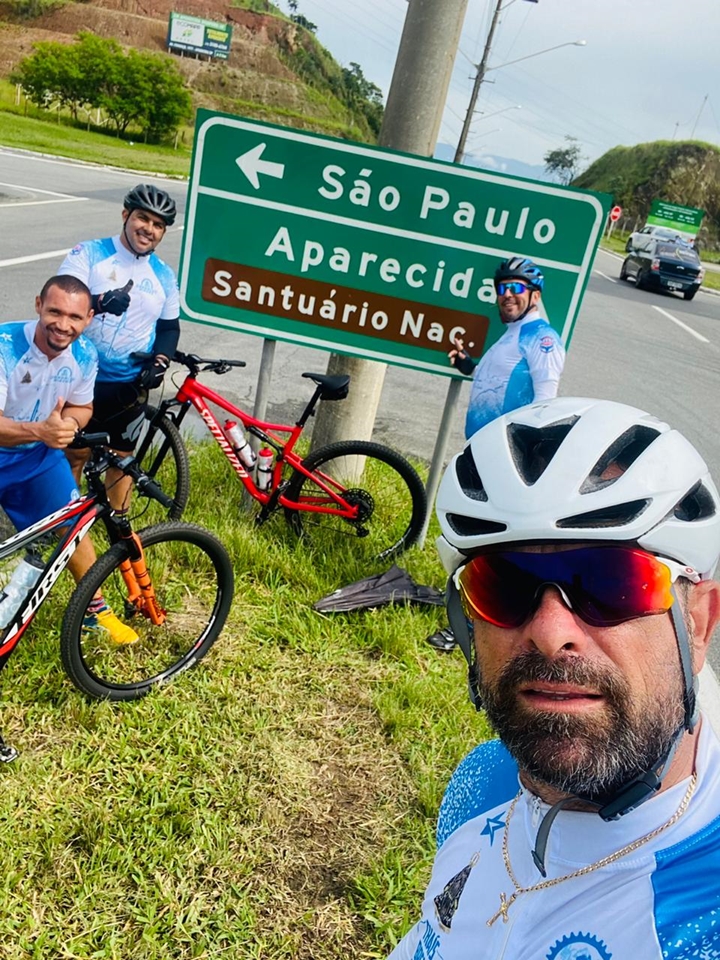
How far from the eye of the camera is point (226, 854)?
2412 mm

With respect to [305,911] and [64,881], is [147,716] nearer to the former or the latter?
[64,881]

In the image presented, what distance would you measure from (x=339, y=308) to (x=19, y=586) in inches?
92.9

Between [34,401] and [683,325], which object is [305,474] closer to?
[34,401]

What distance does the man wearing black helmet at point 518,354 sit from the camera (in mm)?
3742

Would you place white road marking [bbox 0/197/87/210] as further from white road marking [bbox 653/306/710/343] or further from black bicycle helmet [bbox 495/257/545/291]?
white road marking [bbox 653/306/710/343]

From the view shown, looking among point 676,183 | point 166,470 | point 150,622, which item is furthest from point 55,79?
point 676,183

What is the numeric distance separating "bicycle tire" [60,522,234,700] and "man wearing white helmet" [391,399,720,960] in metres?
1.97

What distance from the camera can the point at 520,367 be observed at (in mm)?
3793

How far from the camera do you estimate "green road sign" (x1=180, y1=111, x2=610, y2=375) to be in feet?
12.7

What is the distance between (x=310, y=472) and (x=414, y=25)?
2.64 metres

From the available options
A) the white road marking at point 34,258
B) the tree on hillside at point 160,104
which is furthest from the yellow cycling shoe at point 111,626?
the tree on hillside at point 160,104

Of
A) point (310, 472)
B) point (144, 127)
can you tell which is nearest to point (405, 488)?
point (310, 472)

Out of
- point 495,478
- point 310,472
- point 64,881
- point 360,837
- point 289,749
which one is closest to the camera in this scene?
point 495,478

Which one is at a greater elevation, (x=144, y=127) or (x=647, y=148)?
(x=647, y=148)
